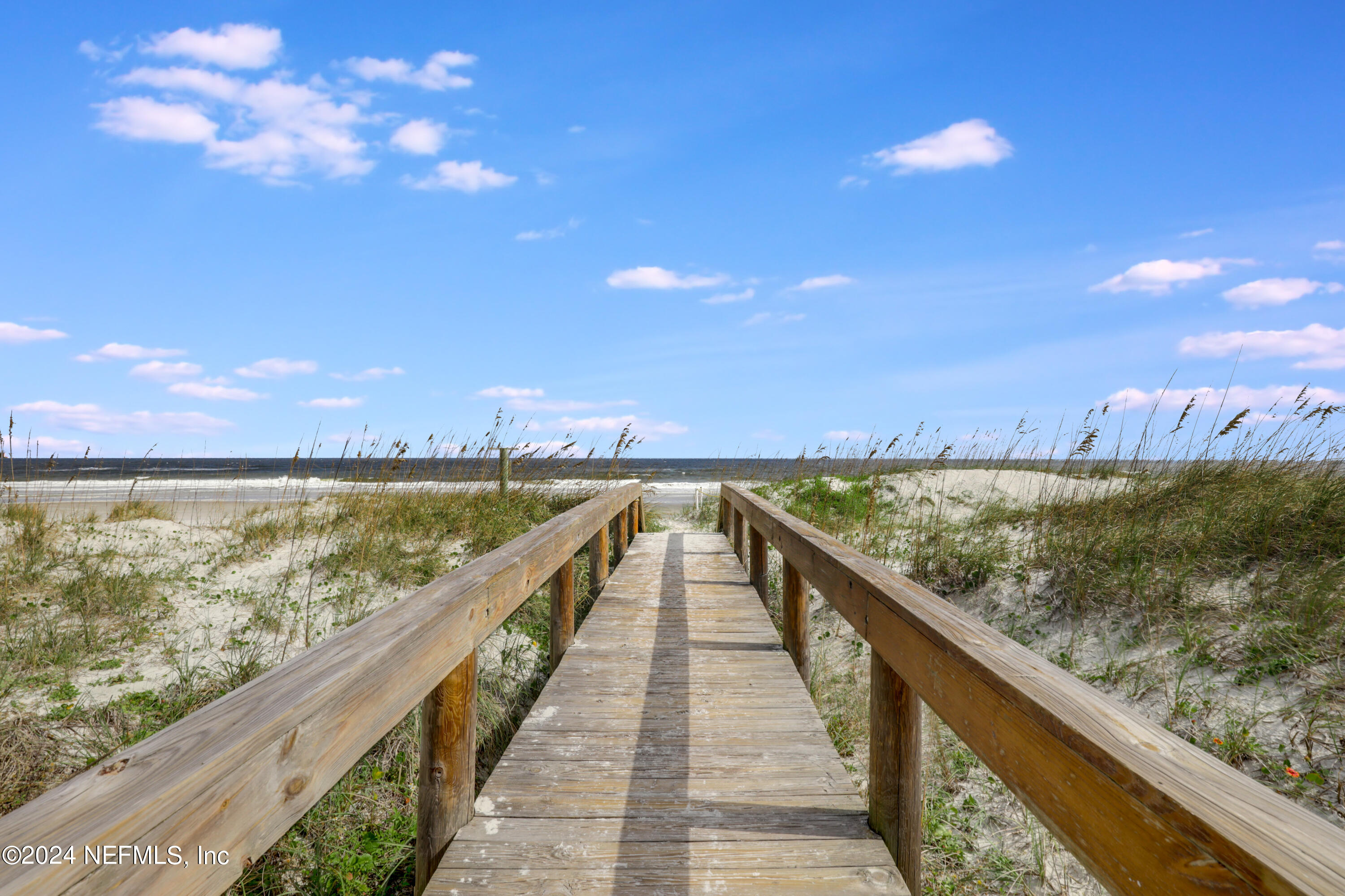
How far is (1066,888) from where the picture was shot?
2543 millimetres

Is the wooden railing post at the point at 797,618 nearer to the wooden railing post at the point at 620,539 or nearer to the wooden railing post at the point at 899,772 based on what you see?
the wooden railing post at the point at 899,772

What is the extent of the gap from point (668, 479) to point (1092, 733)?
1354 inches

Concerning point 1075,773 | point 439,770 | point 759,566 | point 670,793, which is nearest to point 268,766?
point 439,770

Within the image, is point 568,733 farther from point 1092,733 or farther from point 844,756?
point 1092,733

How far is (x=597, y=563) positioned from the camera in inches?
225

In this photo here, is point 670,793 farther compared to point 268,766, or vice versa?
point 670,793

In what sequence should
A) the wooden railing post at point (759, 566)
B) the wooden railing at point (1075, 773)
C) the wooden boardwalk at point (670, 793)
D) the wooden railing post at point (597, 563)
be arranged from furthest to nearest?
→ the wooden railing post at point (597, 563) → the wooden railing post at point (759, 566) → the wooden boardwalk at point (670, 793) → the wooden railing at point (1075, 773)

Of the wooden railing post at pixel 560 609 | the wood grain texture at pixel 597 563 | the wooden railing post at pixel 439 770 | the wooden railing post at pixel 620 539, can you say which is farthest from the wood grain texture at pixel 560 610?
the wooden railing post at pixel 620 539

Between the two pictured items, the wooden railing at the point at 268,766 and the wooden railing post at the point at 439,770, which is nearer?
the wooden railing at the point at 268,766

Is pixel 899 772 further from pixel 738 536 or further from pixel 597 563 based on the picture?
pixel 738 536

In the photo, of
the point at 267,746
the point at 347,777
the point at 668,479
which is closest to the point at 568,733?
the point at 347,777

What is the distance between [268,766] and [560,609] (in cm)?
277

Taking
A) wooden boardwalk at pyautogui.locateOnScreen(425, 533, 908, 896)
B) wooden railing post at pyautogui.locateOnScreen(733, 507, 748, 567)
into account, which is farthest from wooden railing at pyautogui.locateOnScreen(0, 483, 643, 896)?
wooden railing post at pyautogui.locateOnScreen(733, 507, 748, 567)

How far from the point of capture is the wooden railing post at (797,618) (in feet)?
12.4
